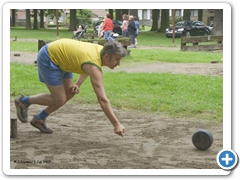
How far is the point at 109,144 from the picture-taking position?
6910mm

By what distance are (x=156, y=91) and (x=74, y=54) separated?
458 centimetres

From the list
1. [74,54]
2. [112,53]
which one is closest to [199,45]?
[74,54]

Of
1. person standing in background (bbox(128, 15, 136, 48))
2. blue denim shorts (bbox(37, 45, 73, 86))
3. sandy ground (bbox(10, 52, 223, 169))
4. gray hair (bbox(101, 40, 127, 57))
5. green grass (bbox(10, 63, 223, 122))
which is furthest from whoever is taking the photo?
person standing in background (bbox(128, 15, 136, 48))

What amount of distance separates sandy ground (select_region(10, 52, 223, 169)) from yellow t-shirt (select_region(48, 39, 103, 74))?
1.04m

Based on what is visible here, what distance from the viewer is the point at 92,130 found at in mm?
7734

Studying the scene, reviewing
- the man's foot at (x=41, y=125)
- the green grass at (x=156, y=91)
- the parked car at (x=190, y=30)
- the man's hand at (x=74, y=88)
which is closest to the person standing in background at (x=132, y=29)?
the green grass at (x=156, y=91)

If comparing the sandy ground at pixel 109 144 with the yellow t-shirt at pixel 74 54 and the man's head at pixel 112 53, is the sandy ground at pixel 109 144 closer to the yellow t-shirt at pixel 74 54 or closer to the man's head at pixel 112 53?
the yellow t-shirt at pixel 74 54
